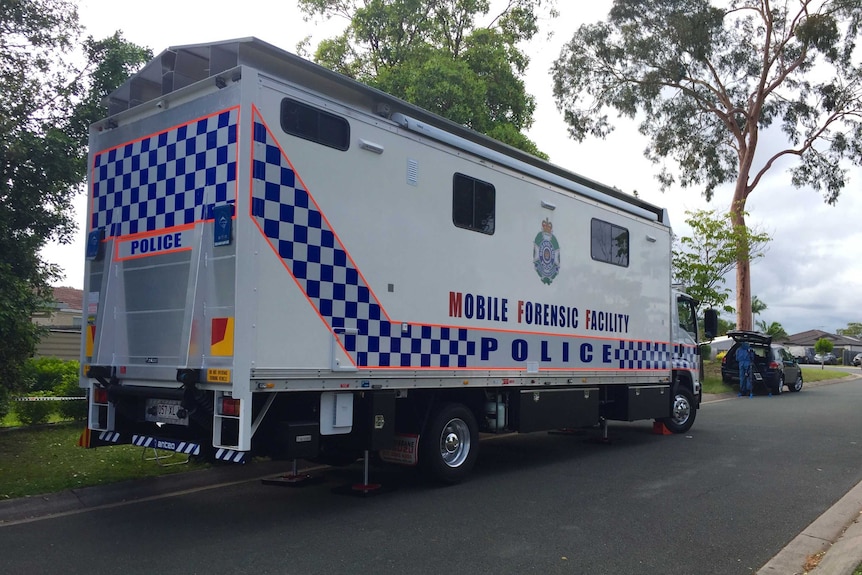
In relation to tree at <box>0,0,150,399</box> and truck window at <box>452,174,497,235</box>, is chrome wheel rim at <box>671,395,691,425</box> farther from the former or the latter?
tree at <box>0,0,150,399</box>

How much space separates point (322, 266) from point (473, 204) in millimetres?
2295

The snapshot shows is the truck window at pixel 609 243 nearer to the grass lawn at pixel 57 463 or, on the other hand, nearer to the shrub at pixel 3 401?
the grass lawn at pixel 57 463

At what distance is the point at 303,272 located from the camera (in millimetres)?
5992

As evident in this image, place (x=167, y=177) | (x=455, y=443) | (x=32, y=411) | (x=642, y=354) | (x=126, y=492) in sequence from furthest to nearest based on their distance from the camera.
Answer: (x=642, y=354) < (x=32, y=411) < (x=455, y=443) < (x=126, y=492) < (x=167, y=177)

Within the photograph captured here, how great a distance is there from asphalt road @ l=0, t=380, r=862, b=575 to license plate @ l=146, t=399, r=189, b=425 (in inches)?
31.8

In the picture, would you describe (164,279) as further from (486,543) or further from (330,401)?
(486,543)

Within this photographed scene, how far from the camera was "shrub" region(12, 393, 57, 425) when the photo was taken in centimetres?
956

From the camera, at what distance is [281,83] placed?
5.95m

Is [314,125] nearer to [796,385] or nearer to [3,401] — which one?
[3,401]

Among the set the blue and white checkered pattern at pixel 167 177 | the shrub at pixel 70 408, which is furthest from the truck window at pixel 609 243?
the shrub at pixel 70 408

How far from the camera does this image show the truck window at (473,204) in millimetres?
7648

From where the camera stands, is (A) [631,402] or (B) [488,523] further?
(A) [631,402]

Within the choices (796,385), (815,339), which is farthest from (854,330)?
(796,385)

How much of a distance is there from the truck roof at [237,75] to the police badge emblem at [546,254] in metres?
1.48
